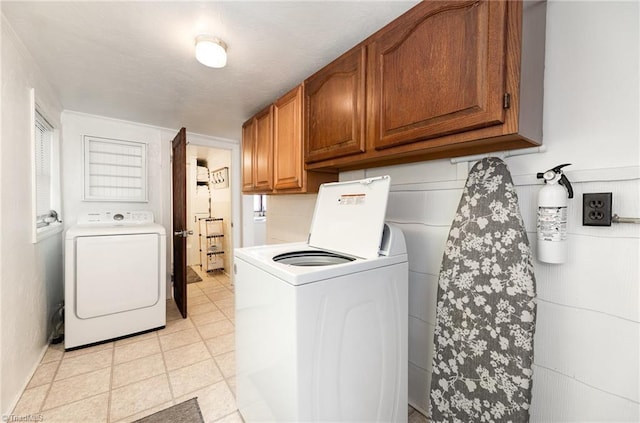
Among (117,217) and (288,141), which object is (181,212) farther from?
(288,141)

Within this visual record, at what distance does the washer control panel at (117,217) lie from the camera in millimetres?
2617

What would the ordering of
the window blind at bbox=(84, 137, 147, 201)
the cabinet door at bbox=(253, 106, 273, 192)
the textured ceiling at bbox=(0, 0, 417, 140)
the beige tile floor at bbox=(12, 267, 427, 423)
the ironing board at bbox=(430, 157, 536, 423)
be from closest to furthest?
the ironing board at bbox=(430, 157, 536, 423), the textured ceiling at bbox=(0, 0, 417, 140), the beige tile floor at bbox=(12, 267, 427, 423), the cabinet door at bbox=(253, 106, 273, 192), the window blind at bbox=(84, 137, 147, 201)

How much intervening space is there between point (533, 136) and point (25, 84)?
2.86 meters

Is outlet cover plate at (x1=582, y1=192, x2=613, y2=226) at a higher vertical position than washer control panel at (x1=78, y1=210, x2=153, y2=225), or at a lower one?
higher

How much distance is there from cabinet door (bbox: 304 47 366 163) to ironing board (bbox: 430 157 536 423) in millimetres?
668

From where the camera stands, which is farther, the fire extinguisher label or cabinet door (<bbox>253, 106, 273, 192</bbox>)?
cabinet door (<bbox>253, 106, 273, 192</bbox>)

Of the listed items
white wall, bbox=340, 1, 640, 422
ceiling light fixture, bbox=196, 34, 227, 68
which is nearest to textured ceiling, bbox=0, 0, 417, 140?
ceiling light fixture, bbox=196, 34, 227, 68

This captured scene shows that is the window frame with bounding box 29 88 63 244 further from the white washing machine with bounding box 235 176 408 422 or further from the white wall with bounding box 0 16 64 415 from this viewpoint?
the white washing machine with bounding box 235 176 408 422

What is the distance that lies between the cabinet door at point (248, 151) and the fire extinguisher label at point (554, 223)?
2259 millimetres

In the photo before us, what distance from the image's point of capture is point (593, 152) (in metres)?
0.97

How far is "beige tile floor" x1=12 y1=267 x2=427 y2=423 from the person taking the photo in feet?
4.91

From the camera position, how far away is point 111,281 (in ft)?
7.50

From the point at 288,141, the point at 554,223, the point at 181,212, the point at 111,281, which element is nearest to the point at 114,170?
the point at 181,212

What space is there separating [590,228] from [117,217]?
3.65 meters
